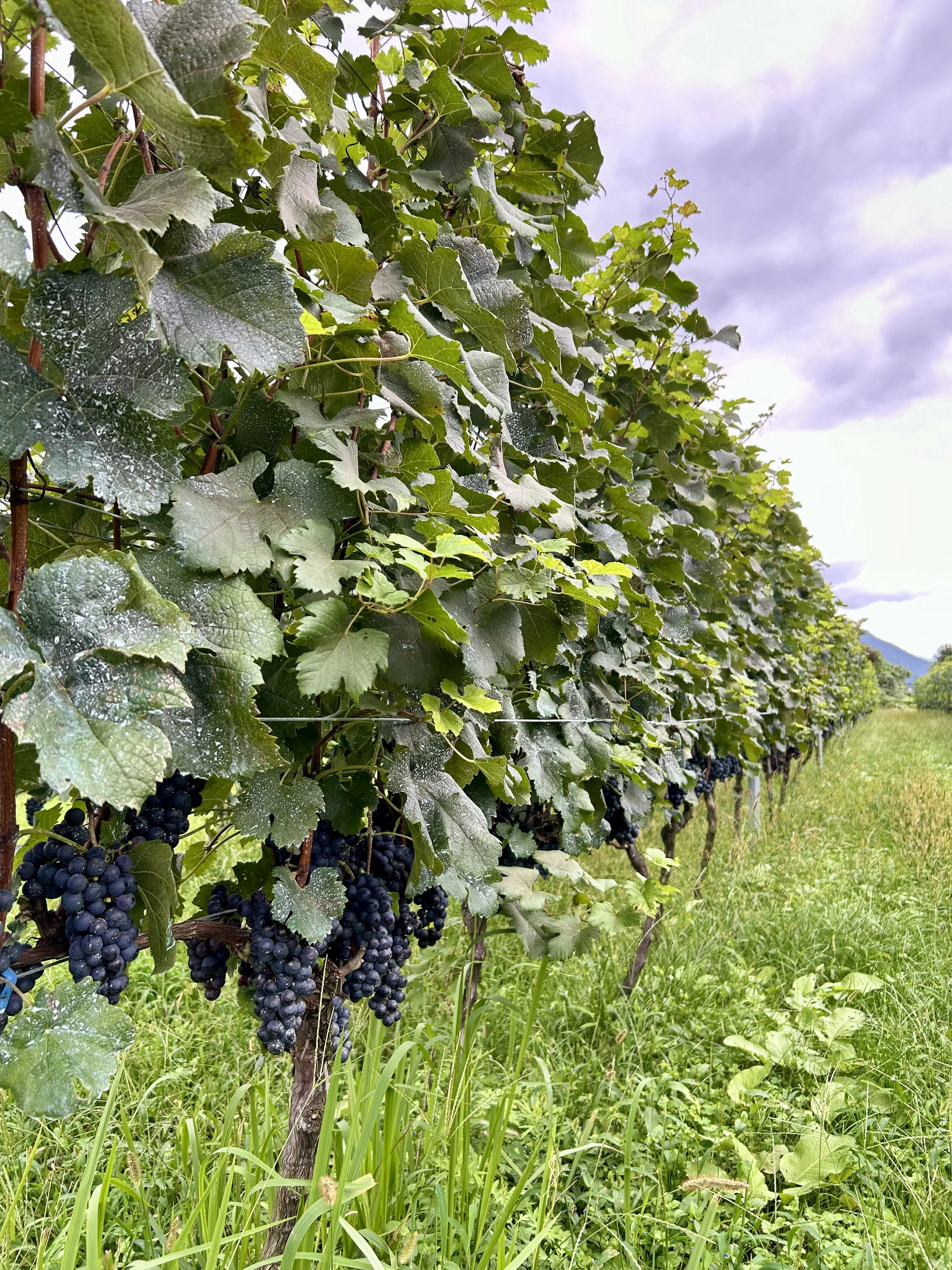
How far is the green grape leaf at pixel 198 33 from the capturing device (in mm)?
723

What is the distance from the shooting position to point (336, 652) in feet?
3.33

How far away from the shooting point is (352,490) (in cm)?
109

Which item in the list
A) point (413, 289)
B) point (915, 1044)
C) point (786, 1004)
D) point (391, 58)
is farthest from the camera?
point (786, 1004)

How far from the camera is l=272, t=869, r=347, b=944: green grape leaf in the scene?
3.73 feet

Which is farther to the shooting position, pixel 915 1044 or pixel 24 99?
pixel 915 1044

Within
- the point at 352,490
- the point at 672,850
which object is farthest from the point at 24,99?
the point at 672,850

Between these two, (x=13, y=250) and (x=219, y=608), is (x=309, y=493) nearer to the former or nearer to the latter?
(x=219, y=608)

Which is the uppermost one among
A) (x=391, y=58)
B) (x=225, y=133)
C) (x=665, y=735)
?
(x=391, y=58)

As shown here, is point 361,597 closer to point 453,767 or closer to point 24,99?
point 453,767

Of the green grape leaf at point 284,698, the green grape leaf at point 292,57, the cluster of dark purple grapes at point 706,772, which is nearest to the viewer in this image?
the green grape leaf at point 292,57

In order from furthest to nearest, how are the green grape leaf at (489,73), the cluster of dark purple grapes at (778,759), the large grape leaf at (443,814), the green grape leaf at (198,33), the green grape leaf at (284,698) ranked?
1. the cluster of dark purple grapes at (778,759)
2. the green grape leaf at (489,73)
3. the large grape leaf at (443,814)
4. the green grape leaf at (284,698)
5. the green grape leaf at (198,33)

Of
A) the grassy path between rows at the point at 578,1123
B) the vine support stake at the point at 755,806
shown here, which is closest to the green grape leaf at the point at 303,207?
the grassy path between rows at the point at 578,1123

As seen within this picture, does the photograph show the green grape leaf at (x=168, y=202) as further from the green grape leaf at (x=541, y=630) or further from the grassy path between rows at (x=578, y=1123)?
the grassy path between rows at (x=578, y=1123)

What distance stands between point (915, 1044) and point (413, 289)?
11.2 ft
